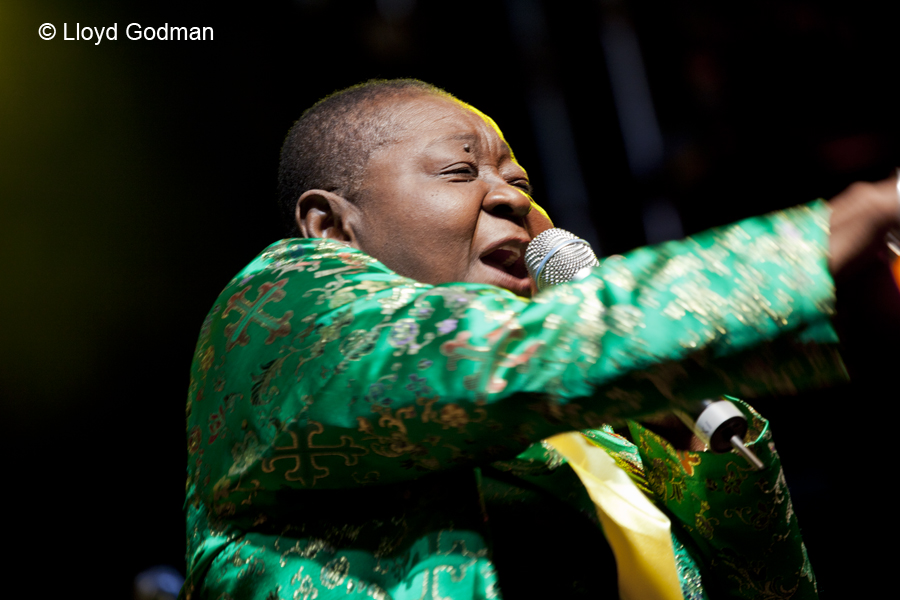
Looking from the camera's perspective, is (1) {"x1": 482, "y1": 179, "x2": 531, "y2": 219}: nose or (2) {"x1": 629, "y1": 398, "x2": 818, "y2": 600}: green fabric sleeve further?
(1) {"x1": 482, "y1": 179, "x2": 531, "y2": 219}: nose

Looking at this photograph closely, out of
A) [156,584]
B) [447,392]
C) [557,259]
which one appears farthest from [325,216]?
[156,584]

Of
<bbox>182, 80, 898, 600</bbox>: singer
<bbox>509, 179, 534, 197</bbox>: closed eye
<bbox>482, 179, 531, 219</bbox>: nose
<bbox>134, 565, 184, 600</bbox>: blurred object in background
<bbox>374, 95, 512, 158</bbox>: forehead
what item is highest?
<bbox>374, 95, 512, 158</bbox>: forehead

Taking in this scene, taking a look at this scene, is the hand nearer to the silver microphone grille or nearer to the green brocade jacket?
the green brocade jacket

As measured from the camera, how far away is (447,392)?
687mm

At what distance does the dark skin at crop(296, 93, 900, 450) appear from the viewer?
1.28m

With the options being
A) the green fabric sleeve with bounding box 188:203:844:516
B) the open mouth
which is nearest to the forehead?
the open mouth

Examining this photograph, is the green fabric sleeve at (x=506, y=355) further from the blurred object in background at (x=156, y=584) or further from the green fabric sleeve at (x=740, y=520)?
the blurred object in background at (x=156, y=584)

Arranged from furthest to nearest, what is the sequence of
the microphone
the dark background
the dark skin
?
the dark background, the dark skin, the microphone

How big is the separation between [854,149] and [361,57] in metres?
1.68

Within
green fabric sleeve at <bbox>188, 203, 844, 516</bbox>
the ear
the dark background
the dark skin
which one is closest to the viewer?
green fabric sleeve at <bbox>188, 203, 844, 516</bbox>

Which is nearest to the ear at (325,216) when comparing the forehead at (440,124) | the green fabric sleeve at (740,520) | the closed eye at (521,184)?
the forehead at (440,124)

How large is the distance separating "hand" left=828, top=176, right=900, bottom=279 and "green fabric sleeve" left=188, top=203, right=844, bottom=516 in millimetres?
16

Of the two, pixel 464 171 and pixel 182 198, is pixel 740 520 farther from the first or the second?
pixel 182 198

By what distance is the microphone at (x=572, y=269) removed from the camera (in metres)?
0.89
